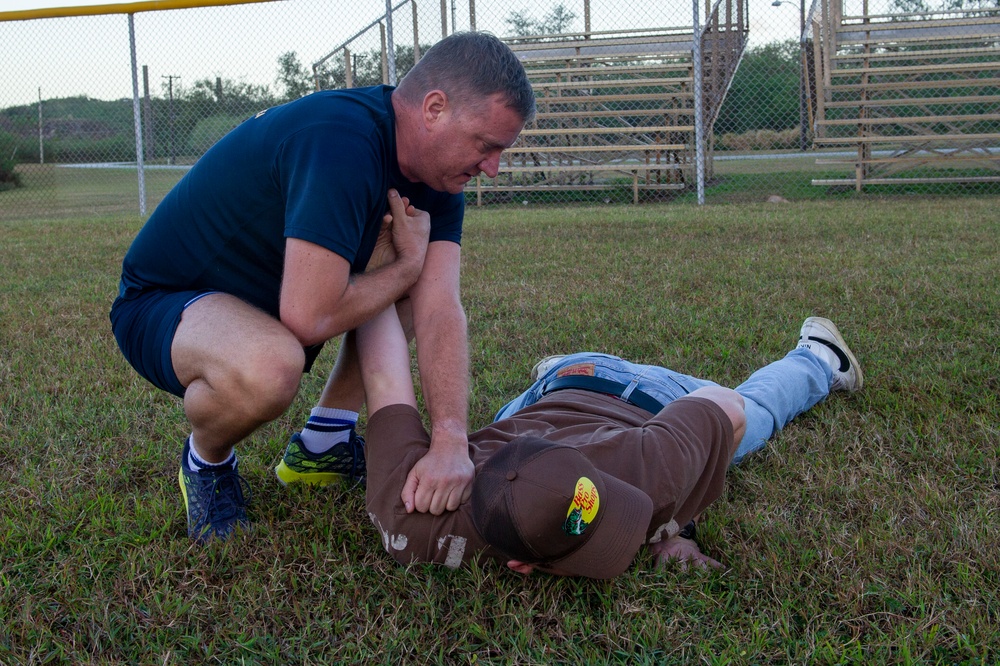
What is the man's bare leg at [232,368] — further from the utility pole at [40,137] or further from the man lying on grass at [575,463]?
the utility pole at [40,137]

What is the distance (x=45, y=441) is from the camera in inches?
109

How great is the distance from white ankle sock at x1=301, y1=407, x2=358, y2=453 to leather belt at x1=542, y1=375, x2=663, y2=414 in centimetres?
63

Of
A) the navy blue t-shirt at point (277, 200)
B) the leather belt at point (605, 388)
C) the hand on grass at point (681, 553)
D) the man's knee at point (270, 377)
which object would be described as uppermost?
the navy blue t-shirt at point (277, 200)

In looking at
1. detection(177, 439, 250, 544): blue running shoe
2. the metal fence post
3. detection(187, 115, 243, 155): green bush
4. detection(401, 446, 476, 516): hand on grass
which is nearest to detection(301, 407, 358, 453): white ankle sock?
detection(177, 439, 250, 544): blue running shoe

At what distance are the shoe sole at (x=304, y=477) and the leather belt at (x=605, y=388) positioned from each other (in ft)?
2.32

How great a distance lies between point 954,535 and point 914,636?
439 mm

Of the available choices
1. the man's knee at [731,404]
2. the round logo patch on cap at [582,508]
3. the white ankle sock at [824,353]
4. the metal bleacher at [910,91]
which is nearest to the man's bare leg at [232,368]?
the round logo patch on cap at [582,508]

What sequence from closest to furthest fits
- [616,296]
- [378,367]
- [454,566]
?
[454,566], [378,367], [616,296]

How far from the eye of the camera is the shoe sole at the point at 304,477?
2.42m

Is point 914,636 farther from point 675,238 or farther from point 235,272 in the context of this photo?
point 675,238

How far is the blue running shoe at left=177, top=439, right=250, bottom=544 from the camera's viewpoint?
7.04 feet

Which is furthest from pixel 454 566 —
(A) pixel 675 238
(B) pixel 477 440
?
(A) pixel 675 238

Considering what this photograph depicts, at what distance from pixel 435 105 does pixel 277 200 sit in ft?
1.44

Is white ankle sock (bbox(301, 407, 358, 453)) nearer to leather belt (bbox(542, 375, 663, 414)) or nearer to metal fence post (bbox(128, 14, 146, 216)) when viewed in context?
leather belt (bbox(542, 375, 663, 414))
